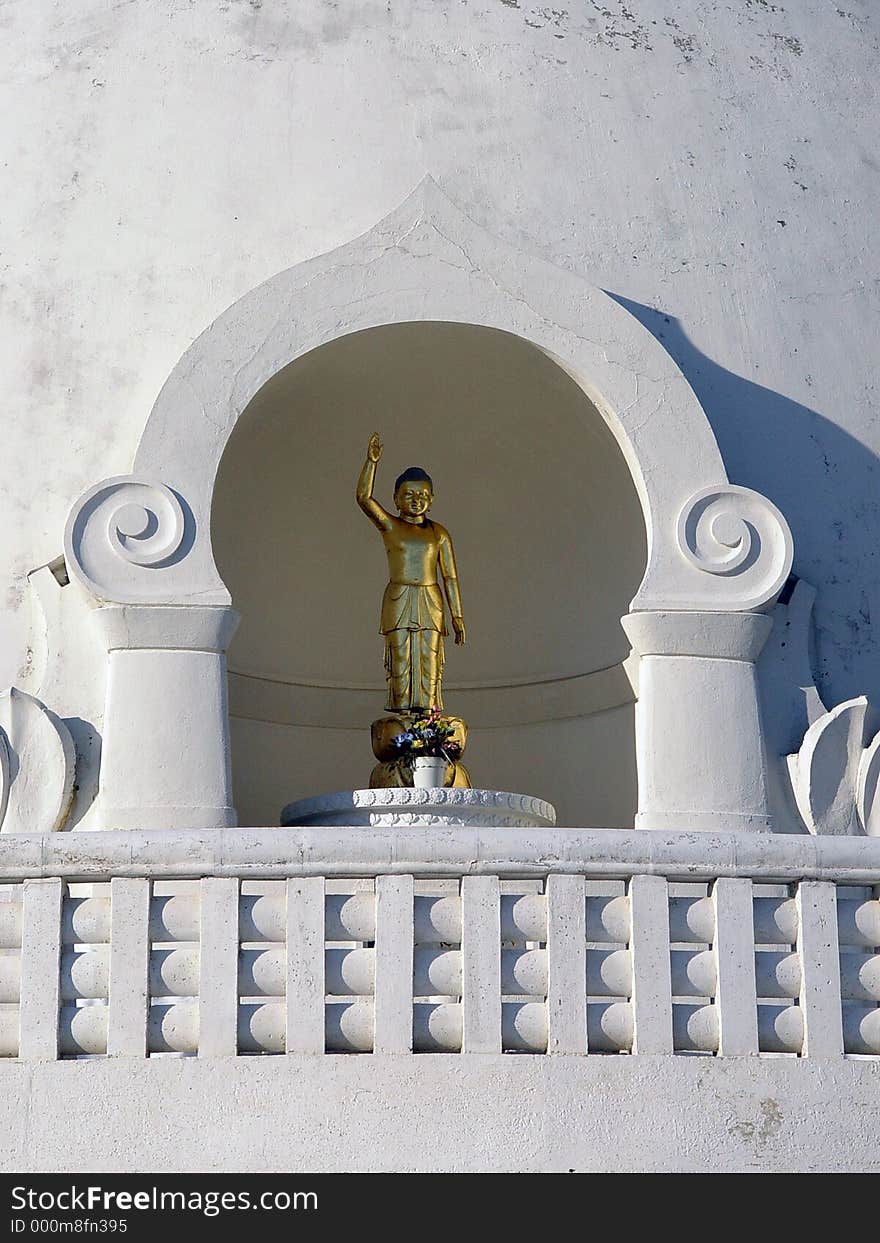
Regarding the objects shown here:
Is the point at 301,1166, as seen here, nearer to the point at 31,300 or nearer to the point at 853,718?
the point at 853,718

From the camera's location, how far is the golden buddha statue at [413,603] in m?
10.7

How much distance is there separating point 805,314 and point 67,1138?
5724 mm

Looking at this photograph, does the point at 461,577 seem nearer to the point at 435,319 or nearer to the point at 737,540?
the point at 435,319

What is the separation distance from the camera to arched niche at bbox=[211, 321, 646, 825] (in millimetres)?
11133

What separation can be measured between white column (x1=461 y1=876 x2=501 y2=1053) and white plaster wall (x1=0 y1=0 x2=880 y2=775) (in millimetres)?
3444

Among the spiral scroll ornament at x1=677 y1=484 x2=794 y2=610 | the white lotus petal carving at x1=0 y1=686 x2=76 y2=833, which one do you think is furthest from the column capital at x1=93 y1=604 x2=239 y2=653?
the spiral scroll ornament at x1=677 y1=484 x2=794 y2=610

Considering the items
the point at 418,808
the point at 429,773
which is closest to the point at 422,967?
the point at 418,808

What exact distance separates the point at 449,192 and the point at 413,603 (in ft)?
6.75

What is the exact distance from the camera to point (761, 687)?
9789mm

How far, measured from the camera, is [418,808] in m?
9.52

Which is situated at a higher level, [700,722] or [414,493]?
[414,493]

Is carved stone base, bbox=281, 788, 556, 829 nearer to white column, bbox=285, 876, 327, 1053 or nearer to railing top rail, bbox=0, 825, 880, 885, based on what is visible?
railing top rail, bbox=0, 825, 880, 885
